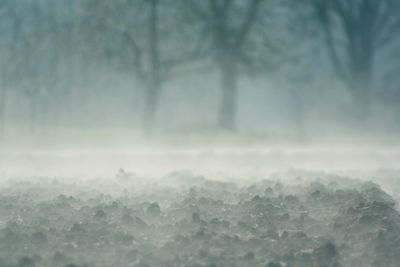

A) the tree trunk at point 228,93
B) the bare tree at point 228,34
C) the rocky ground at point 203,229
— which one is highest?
the bare tree at point 228,34

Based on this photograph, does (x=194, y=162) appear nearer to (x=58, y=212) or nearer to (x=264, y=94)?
(x=58, y=212)

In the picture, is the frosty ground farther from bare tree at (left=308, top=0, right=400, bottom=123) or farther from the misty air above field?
bare tree at (left=308, top=0, right=400, bottom=123)

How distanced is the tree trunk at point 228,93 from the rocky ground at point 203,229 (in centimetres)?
1545

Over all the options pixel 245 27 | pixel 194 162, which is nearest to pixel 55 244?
pixel 194 162

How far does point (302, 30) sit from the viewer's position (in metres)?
24.6

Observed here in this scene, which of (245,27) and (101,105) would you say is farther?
(101,105)

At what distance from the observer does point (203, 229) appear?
5.14 metres

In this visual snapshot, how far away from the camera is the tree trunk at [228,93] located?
22531mm

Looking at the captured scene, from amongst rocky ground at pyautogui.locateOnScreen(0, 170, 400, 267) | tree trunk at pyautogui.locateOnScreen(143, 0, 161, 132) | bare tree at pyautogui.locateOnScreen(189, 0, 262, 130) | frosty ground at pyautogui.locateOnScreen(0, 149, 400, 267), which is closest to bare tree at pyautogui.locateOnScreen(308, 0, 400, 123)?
bare tree at pyautogui.locateOnScreen(189, 0, 262, 130)

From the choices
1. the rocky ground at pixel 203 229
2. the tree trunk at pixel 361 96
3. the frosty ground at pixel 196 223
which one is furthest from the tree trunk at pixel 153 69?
the rocky ground at pixel 203 229

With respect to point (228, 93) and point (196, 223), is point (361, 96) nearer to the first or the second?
point (228, 93)

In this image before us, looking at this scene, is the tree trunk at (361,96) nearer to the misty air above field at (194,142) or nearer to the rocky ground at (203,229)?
the misty air above field at (194,142)

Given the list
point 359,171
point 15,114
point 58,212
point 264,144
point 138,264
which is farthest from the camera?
point 15,114

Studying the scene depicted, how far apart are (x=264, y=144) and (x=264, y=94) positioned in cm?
4503
